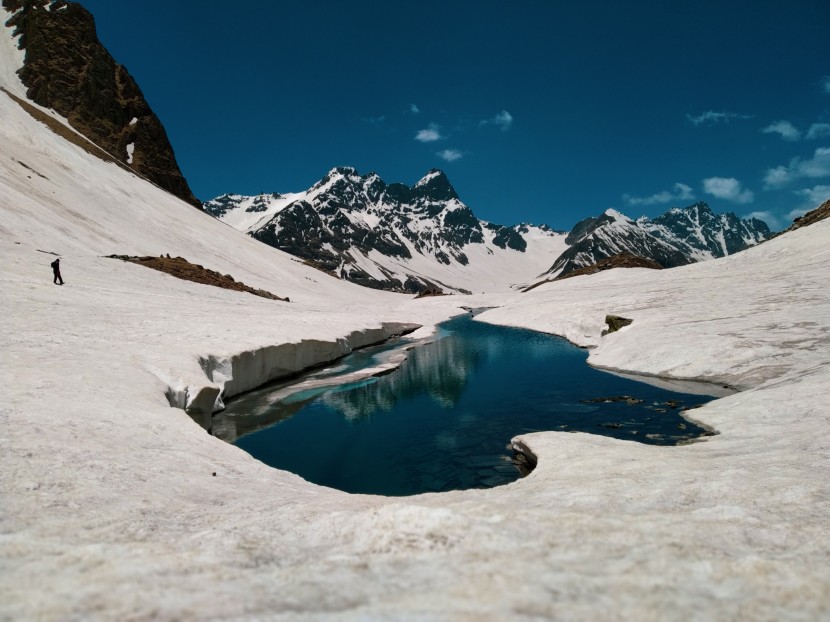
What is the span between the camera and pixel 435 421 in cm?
2183

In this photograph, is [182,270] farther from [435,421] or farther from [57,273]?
[435,421]

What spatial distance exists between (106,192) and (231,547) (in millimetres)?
86676

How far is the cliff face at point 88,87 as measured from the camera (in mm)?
111000

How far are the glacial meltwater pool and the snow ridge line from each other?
926 millimetres

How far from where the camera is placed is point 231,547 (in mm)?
5070

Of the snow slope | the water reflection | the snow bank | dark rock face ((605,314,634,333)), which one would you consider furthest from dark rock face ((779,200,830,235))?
the snow bank

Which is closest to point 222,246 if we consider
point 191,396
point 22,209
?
point 22,209

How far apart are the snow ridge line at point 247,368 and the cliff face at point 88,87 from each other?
356ft

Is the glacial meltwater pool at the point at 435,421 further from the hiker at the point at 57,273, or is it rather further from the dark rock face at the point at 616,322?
the hiker at the point at 57,273

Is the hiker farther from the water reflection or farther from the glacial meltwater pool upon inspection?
the water reflection

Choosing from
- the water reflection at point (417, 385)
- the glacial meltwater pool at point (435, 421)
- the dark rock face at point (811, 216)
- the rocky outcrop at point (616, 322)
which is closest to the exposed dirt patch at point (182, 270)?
the glacial meltwater pool at point (435, 421)

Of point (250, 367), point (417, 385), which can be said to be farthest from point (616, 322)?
point (250, 367)

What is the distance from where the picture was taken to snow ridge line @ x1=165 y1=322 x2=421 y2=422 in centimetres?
1736

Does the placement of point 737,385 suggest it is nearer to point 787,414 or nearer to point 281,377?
point 787,414
